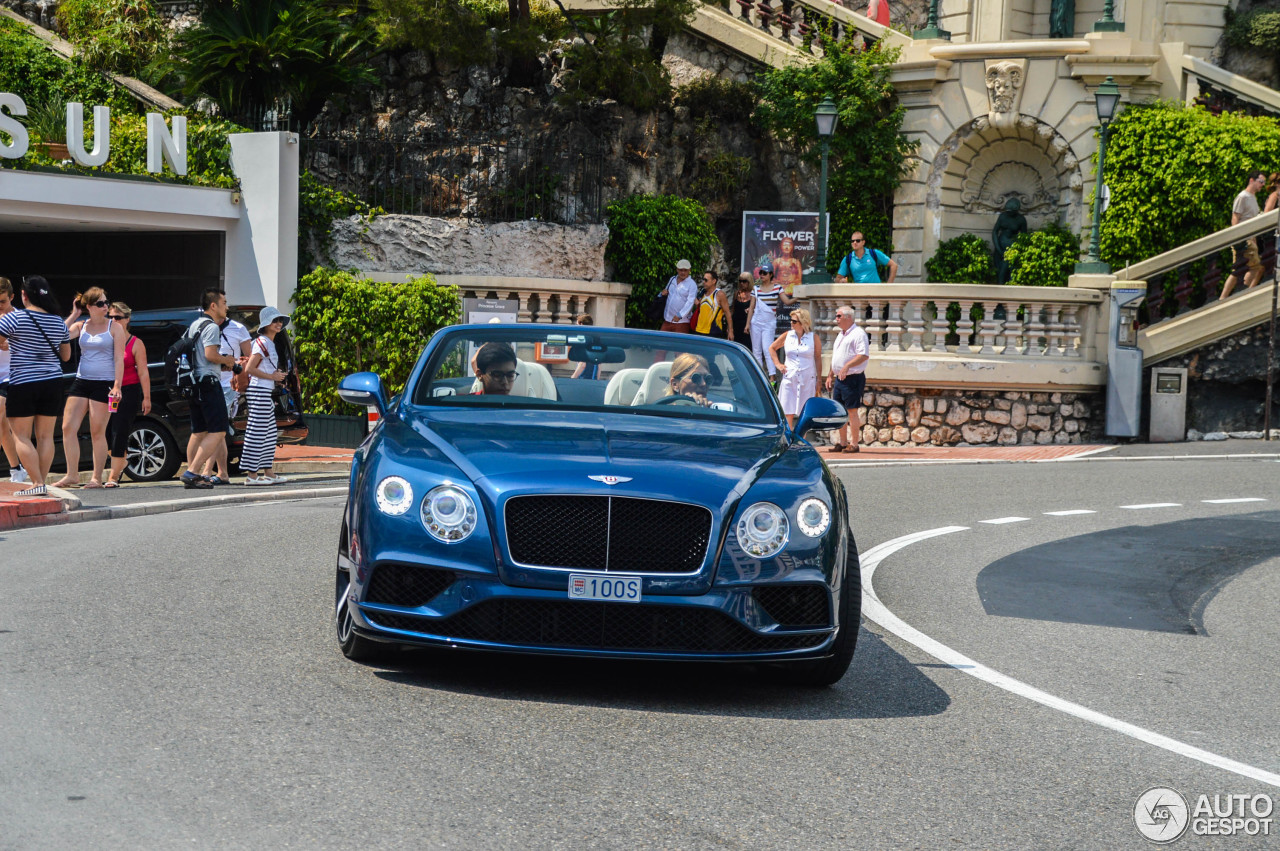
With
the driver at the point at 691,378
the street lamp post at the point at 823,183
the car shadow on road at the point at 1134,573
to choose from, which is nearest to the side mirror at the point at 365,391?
the driver at the point at 691,378

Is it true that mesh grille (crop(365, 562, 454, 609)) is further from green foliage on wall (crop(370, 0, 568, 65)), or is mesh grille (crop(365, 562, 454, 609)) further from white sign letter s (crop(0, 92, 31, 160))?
green foliage on wall (crop(370, 0, 568, 65))

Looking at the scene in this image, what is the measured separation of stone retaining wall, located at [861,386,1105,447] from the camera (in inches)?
852

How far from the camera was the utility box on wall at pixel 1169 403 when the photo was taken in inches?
832

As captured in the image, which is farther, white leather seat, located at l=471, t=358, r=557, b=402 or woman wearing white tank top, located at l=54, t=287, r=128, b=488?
woman wearing white tank top, located at l=54, t=287, r=128, b=488

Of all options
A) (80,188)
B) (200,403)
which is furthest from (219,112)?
(200,403)

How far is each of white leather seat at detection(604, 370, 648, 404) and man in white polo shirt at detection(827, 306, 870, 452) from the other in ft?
39.7

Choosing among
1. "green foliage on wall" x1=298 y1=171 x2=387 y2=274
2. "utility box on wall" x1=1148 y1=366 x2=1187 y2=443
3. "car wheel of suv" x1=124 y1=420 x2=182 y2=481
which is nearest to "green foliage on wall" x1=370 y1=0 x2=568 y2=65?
"green foliage on wall" x1=298 y1=171 x2=387 y2=274

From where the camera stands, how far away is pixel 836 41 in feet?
93.3

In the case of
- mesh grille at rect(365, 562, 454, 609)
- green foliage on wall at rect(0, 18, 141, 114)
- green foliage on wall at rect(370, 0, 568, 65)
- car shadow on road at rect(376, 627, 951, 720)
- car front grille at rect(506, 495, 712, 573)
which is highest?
green foliage on wall at rect(370, 0, 568, 65)

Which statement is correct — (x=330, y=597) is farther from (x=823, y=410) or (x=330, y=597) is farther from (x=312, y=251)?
(x=312, y=251)

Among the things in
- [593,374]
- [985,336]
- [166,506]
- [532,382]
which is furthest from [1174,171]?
[532,382]

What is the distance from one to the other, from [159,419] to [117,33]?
13246mm

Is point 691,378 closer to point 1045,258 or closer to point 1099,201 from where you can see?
point 1099,201

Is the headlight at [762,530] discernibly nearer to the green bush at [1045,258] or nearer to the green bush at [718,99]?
the green bush at [1045,258]
